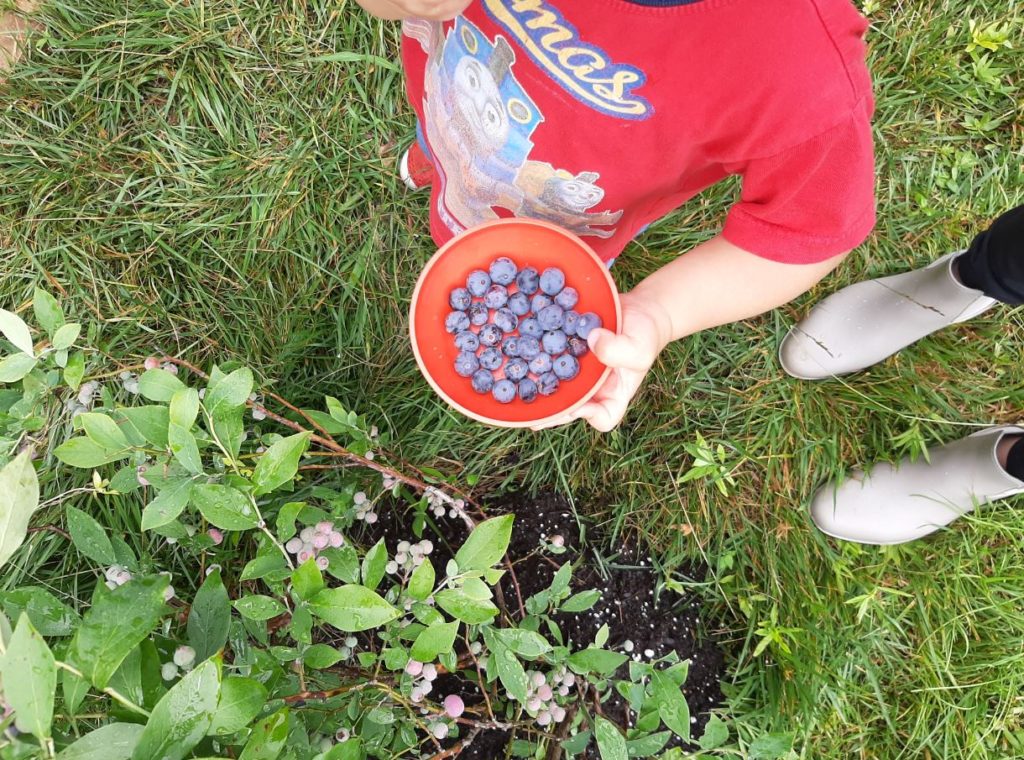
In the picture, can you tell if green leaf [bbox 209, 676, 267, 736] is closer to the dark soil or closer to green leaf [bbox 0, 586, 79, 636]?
green leaf [bbox 0, 586, 79, 636]

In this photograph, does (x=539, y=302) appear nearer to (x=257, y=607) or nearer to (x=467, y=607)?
(x=467, y=607)

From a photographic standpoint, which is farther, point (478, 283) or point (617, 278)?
point (617, 278)

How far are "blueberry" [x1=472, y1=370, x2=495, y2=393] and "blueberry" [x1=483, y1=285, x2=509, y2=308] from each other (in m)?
0.12

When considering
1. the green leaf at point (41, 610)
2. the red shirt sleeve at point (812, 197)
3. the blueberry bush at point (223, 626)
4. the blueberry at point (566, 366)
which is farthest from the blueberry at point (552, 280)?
the green leaf at point (41, 610)

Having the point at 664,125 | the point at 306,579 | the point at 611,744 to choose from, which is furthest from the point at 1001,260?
the point at 306,579

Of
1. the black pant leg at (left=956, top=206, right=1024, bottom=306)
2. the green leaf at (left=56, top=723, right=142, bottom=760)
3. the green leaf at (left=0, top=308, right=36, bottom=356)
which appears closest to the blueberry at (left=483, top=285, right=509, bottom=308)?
the green leaf at (left=0, top=308, right=36, bottom=356)

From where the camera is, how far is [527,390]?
117cm

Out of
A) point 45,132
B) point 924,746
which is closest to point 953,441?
point 924,746

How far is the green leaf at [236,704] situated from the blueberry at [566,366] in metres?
0.64

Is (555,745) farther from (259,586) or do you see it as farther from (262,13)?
(262,13)

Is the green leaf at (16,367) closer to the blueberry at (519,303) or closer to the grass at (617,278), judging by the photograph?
the blueberry at (519,303)

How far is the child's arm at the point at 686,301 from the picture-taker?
1.06 metres

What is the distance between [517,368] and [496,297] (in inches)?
5.0

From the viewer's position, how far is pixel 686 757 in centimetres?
104
